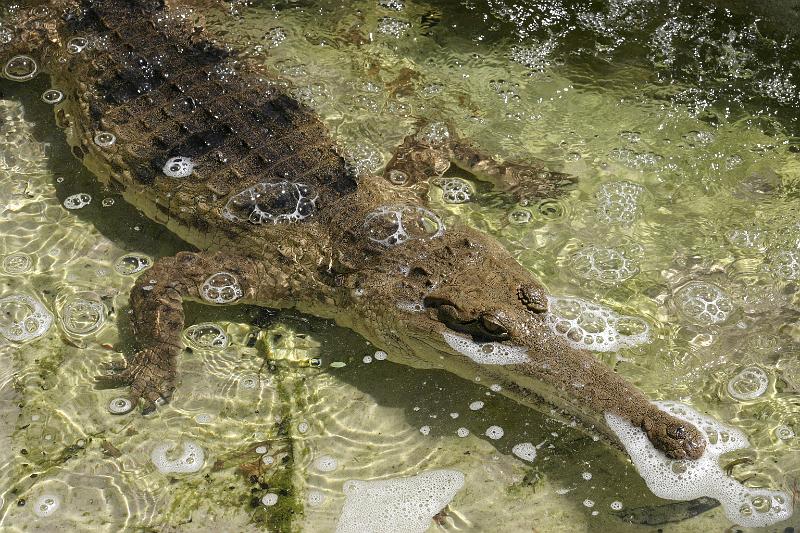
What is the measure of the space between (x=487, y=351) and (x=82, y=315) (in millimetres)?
2417

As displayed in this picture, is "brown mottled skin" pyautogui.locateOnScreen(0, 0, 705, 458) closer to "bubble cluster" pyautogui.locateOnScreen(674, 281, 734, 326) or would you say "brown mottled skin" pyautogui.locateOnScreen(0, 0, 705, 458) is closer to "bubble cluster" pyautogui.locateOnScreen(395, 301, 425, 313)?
"bubble cluster" pyautogui.locateOnScreen(395, 301, 425, 313)

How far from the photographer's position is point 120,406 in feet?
13.8

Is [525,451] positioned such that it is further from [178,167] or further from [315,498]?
[178,167]

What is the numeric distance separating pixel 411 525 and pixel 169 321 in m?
1.74

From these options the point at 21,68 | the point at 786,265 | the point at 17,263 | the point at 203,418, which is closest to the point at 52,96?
the point at 21,68

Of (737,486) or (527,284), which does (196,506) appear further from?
(737,486)

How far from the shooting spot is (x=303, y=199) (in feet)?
14.7

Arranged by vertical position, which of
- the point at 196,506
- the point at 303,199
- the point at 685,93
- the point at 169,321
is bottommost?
the point at 196,506

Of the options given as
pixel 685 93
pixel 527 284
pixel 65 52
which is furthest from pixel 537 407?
pixel 65 52

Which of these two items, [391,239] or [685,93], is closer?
[391,239]

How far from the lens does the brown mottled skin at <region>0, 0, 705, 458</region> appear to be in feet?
12.7

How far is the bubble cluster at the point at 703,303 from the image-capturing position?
4.44 metres

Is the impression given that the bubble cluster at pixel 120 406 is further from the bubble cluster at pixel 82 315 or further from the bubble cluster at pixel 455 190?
the bubble cluster at pixel 455 190

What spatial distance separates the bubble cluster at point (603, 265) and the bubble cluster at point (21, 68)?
4.26 meters
